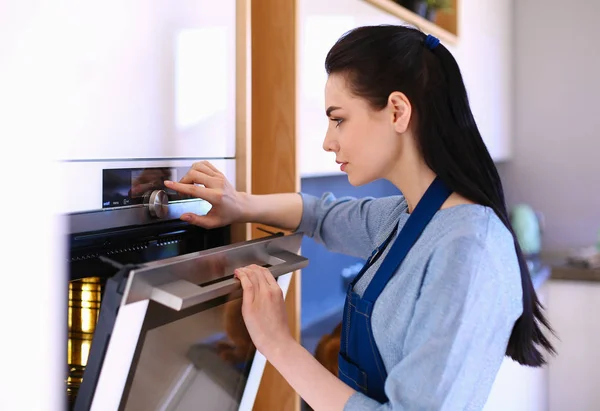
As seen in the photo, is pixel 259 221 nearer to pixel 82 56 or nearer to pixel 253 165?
pixel 253 165

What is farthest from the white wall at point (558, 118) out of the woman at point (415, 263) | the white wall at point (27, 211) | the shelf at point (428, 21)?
the white wall at point (27, 211)

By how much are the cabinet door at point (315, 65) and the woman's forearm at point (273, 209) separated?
6.0 inches

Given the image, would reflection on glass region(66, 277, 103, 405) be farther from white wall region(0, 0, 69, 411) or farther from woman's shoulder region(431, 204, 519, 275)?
woman's shoulder region(431, 204, 519, 275)

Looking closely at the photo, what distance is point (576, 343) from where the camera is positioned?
2.87 meters

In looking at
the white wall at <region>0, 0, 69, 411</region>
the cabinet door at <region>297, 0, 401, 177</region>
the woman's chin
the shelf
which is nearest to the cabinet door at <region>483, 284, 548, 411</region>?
the cabinet door at <region>297, 0, 401, 177</region>

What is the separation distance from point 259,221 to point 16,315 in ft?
2.11

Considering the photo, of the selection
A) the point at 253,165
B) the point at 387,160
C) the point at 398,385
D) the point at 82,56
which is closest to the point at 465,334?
the point at 398,385

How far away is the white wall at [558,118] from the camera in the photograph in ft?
10.5

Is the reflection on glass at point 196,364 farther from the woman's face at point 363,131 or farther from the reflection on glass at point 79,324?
the woman's face at point 363,131

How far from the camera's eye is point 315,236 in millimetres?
1337

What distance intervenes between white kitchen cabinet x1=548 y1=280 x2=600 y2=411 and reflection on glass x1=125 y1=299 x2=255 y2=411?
2.08 m

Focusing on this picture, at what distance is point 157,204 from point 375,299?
336mm

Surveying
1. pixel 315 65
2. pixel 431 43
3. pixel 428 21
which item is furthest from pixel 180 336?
pixel 428 21

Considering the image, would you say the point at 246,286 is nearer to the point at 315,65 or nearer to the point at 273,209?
the point at 273,209
